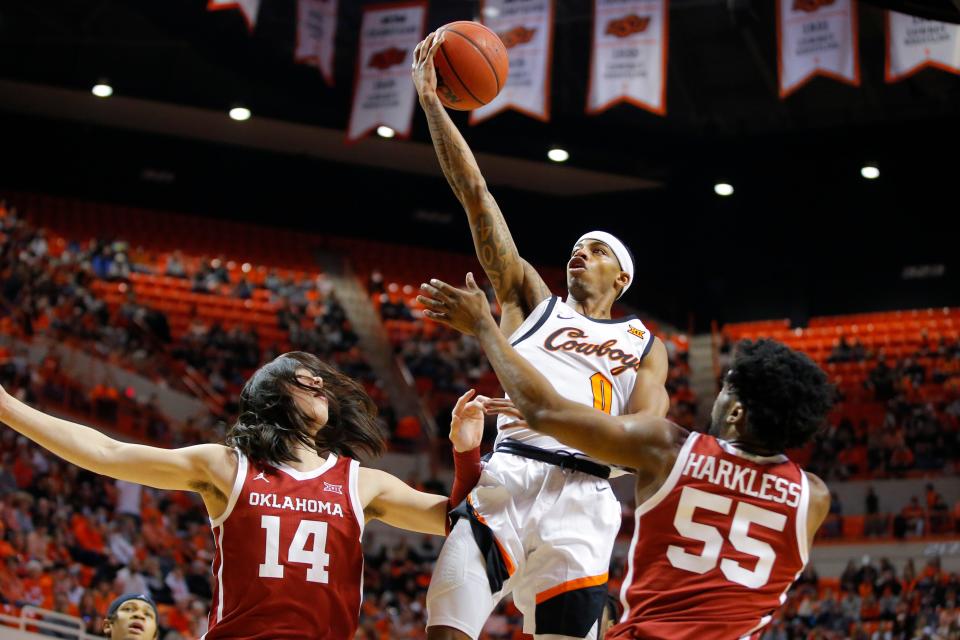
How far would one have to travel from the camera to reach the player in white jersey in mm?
4461

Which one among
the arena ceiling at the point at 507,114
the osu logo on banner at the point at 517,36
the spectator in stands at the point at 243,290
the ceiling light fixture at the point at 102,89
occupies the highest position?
the arena ceiling at the point at 507,114

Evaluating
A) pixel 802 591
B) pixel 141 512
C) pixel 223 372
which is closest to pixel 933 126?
pixel 802 591

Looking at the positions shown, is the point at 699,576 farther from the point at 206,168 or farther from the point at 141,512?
the point at 206,168

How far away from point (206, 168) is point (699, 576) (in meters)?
22.1

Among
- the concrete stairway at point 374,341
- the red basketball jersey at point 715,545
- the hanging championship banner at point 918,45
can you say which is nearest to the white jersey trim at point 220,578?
the red basketball jersey at point 715,545

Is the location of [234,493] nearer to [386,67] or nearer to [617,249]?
[617,249]

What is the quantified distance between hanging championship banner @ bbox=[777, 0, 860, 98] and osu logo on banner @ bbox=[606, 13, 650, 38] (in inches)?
70.0

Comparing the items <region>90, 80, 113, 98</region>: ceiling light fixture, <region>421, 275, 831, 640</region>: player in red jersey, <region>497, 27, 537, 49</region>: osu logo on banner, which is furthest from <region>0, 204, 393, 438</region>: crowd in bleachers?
<region>421, 275, 831, 640</region>: player in red jersey

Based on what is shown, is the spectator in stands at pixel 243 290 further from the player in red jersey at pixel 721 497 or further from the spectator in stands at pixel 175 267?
the player in red jersey at pixel 721 497

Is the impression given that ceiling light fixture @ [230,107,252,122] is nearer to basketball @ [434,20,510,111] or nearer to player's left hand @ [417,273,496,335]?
basketball @ [434,20,510,111]

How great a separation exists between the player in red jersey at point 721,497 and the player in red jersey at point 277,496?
97 cm

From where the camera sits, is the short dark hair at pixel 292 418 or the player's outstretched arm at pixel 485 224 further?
the player's outstretched arm at pixel 485 224

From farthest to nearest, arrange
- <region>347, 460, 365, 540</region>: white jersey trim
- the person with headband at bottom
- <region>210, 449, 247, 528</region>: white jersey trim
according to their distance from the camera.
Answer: the person with headband at bottom
<region>347, 460, 365, 540</region>: white jersey trim
<region>210, 449, 247, 528</region>: white jersey trim

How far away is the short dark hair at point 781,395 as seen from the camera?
3.48m
